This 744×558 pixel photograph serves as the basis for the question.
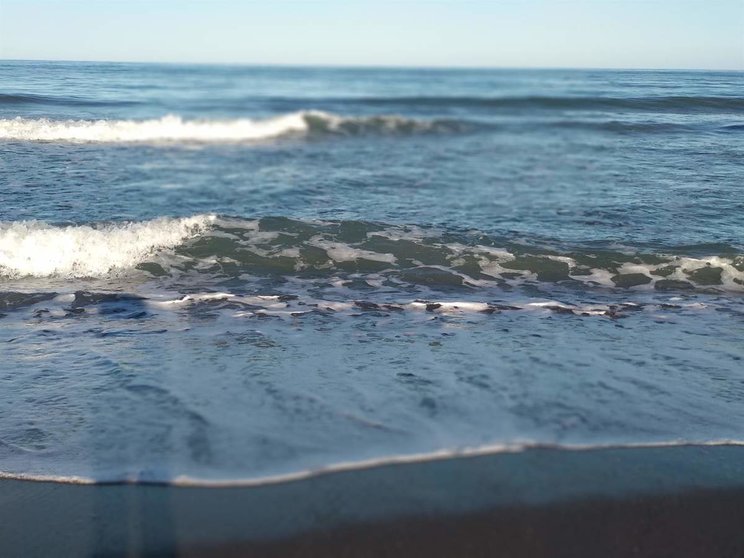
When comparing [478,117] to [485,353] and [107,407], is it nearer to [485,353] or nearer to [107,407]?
[485,353]

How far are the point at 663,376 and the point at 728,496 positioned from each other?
1460mm

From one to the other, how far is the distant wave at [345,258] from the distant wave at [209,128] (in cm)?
439

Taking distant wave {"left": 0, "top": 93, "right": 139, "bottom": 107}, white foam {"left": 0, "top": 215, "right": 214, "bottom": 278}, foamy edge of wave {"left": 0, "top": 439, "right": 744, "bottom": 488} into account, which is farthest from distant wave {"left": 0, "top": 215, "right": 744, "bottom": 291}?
distant wave {"left": 0, "top": 93, "right": 139, "bottom": 107}

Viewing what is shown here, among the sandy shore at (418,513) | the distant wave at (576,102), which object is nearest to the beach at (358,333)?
the sandy shore at (418,513)

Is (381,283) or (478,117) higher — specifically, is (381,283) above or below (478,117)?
below

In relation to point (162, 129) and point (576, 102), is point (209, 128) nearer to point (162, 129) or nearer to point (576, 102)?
point (162, 129)

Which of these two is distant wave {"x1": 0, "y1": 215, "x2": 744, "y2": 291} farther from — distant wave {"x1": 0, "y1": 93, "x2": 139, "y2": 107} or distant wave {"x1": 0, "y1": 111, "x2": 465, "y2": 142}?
distant wave {"x1": 0, "y1": 93, "x2": 139, "y2": 107}

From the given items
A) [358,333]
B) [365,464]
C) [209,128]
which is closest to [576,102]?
[209,128]

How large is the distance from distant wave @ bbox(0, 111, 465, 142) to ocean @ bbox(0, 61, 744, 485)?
46 mm

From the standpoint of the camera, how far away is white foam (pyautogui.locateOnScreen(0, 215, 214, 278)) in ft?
23.8

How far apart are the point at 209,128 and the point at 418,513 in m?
10.8

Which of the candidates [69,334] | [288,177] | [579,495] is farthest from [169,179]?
[579,495]

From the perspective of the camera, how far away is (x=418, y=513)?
9.86 ft

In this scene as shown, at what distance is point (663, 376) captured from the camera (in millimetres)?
4570
